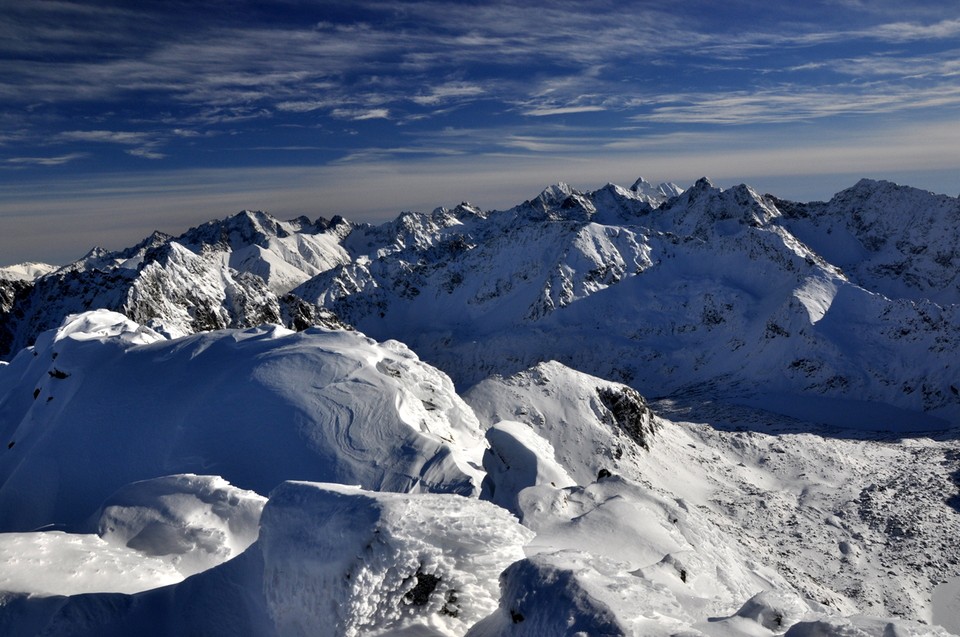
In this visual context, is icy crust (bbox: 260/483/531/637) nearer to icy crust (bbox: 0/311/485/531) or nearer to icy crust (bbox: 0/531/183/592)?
icy crust (bbox: 0/531/183/592)

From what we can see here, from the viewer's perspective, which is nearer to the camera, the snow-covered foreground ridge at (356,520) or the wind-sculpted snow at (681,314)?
the snow-covered foreground ridge at (356,520)

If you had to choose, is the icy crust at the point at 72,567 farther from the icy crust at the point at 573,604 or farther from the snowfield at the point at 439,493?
the icy crust at the point at 573,604

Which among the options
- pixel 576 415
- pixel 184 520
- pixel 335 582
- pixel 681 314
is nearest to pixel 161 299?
pixel 576 415

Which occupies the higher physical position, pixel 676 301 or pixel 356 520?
Answer: pixel 356 520

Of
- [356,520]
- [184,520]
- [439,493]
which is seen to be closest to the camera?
[356,520]

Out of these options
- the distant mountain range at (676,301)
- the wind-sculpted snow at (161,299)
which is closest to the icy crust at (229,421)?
the distant mountain range at (676,301)

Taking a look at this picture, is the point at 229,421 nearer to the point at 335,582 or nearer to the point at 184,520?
the point at 184,520

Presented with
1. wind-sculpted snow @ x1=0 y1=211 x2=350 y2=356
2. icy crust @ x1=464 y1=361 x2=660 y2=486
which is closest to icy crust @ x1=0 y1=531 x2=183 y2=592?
icy crust @ x1=464 y1=361 x2=660 y2=486
